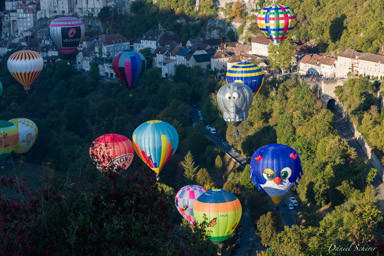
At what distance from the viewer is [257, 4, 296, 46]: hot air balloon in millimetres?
38688

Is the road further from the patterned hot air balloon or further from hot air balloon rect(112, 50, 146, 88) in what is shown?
hot air balloon rect(112, 50, 146, 88)

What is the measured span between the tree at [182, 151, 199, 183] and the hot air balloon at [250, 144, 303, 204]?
18.0 feet

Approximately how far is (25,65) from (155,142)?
18547 millimetres

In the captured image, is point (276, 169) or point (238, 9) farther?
point (238, 9)

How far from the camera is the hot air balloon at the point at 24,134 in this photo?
37531 mm

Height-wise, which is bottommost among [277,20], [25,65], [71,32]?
[25,65]

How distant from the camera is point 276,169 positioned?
84.5 feet

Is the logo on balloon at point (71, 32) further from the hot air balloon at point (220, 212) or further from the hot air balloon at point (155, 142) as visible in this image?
the hot air balloon at point (220, 212)

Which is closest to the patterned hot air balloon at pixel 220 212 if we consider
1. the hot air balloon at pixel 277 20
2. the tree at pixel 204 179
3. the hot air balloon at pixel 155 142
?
the tree at pixel 204 179

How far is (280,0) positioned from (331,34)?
26.5ft

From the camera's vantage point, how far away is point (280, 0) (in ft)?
156

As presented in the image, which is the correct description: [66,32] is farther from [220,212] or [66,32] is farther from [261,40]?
[220,212]

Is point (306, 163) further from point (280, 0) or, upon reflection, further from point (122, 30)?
point (122, 30)

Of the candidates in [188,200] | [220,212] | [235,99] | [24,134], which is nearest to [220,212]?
[220,212]
